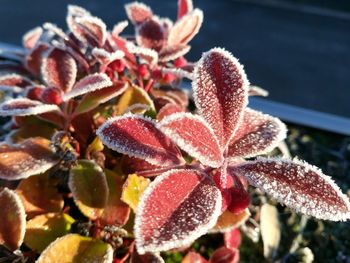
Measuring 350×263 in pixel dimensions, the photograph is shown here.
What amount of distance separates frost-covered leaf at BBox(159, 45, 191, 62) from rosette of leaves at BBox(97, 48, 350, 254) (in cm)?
24

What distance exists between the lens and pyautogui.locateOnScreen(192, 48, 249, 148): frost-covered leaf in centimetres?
64

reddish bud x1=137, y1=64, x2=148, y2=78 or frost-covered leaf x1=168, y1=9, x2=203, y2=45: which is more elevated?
frost-covered leaf x1=168, y1=9, x2=203, y2=45

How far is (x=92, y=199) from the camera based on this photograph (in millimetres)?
749

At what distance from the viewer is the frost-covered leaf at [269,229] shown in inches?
36.9

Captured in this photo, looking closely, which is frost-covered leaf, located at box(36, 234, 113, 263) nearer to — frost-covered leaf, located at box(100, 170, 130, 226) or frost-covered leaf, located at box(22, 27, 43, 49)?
frost-covered leaf, located at box(100, 170, 130, 226)

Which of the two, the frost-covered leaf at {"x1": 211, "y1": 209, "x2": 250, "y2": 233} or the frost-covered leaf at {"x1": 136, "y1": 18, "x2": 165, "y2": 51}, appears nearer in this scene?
the frost-covered leaf at {"x1": 211, "y1": 209, "x2": 250, "y2": 233}

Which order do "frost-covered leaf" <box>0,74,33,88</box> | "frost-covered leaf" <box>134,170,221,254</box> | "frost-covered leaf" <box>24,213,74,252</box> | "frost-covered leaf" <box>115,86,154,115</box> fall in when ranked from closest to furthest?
"frost-covered leaf" <box>134,170,221,254</box> → "frost-covered leaf" <box>24,213,74,252</box> → "frost-covered leaf" <box>115,86,154,115</box> → "frost-covered leaf" <box>0,74,33,88</box>

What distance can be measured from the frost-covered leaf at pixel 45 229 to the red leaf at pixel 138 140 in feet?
0.76

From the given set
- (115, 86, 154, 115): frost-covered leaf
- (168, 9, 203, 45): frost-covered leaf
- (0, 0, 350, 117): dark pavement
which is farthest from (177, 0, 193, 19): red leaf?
(0, 0, 350, 117): dark pavement

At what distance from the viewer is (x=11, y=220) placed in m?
0.71

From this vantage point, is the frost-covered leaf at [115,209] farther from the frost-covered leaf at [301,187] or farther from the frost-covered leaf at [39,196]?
the frost-covered leaf at [301,187]

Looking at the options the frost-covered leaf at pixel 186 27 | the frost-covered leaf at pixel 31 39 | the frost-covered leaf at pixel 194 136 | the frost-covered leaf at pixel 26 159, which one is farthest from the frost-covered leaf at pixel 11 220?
the frost-covered leaf at pixel 31 39

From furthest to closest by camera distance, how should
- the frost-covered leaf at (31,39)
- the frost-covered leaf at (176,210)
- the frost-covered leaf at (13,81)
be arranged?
the frost-covered leaf at (31,39), the frost-covered leaf at (13,81), the frost-covered leaf at (176,210)

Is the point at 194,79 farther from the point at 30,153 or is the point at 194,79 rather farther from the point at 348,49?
the point at 348,49
